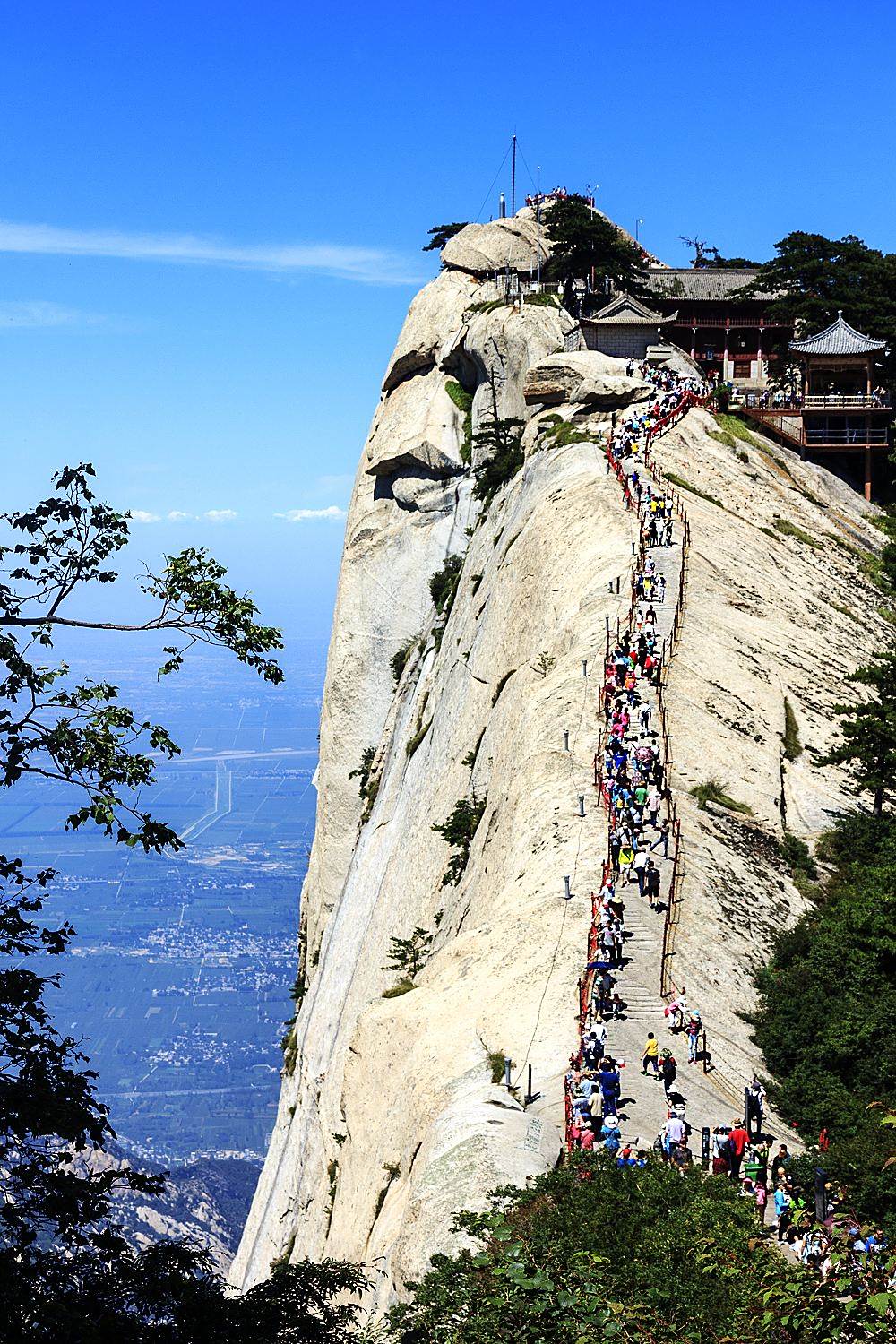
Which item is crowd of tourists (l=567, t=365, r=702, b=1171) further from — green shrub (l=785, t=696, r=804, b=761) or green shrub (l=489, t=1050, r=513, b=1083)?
green shrub (l=785, t=696, r=804, b=761)

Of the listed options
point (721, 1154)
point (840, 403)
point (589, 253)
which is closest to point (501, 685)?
point (721, 1154)

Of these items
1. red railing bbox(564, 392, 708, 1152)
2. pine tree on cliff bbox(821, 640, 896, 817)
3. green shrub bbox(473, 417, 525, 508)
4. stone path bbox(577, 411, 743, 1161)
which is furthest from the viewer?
green shrub bbox(473, 417, 525, 508)

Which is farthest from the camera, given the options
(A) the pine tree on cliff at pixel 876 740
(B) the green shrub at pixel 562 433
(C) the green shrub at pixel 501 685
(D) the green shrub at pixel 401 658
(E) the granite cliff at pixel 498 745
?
(D) the green shrub at pixel 401 658

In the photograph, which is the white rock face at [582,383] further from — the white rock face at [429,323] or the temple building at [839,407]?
the white rock face at [429,323]

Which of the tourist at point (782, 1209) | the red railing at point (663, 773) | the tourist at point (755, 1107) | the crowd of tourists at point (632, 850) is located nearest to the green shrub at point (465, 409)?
the red railing at point (663, 773)

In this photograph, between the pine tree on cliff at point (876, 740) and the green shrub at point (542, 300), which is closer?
the pine tree on cliff at point (876, 740)

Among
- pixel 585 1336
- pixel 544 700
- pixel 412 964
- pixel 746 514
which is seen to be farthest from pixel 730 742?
pixel 585 1336

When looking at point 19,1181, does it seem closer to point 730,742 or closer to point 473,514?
point 730,742

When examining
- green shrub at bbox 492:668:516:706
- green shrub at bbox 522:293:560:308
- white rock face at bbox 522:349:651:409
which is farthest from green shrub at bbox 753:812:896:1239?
green shrub at bbox 522:293:560:308
